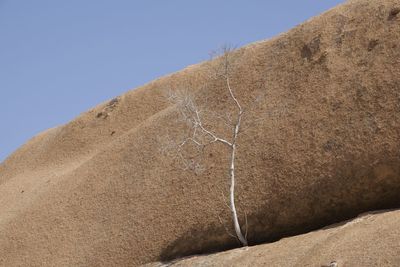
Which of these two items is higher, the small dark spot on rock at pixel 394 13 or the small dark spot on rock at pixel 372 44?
the small dark spot on rock at pixel 394 13

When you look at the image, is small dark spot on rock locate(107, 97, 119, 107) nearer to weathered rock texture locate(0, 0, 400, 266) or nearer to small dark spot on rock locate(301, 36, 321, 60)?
weathered rock texture locate(0, 0, 400, 266)

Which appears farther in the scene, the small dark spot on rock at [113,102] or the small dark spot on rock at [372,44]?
the small dark spot on rock at [113,102]

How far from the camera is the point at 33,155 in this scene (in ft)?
142

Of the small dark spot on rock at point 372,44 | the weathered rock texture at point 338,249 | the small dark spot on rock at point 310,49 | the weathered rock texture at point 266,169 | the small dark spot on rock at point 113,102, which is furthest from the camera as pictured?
the small dark spot on rock at point 113,102

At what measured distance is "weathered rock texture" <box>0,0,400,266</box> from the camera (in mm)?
20500

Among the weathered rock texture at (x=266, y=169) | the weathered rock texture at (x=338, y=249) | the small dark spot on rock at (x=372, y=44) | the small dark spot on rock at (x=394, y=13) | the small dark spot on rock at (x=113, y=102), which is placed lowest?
the weathered rock texture at (x=338, y=249)

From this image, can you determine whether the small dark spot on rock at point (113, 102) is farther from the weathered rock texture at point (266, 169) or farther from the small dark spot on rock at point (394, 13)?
the small dark spot on rock at point (394, 13)

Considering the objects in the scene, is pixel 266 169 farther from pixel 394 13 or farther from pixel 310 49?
pixel 394 13

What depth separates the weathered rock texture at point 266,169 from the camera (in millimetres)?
20500

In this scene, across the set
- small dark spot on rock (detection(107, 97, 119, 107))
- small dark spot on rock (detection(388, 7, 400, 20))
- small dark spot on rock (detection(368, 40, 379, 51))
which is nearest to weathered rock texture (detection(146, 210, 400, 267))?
small dark spot on rock (detection(368, 40, 379, 51))

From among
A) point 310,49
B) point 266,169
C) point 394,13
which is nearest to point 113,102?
point 310,49

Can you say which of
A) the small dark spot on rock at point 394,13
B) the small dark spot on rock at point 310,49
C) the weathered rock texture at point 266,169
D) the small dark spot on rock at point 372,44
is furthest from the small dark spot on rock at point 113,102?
the small dark spot on rock at point 394,13

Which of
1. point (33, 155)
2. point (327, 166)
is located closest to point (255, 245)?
point (327, 166)

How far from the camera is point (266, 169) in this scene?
22.6m
